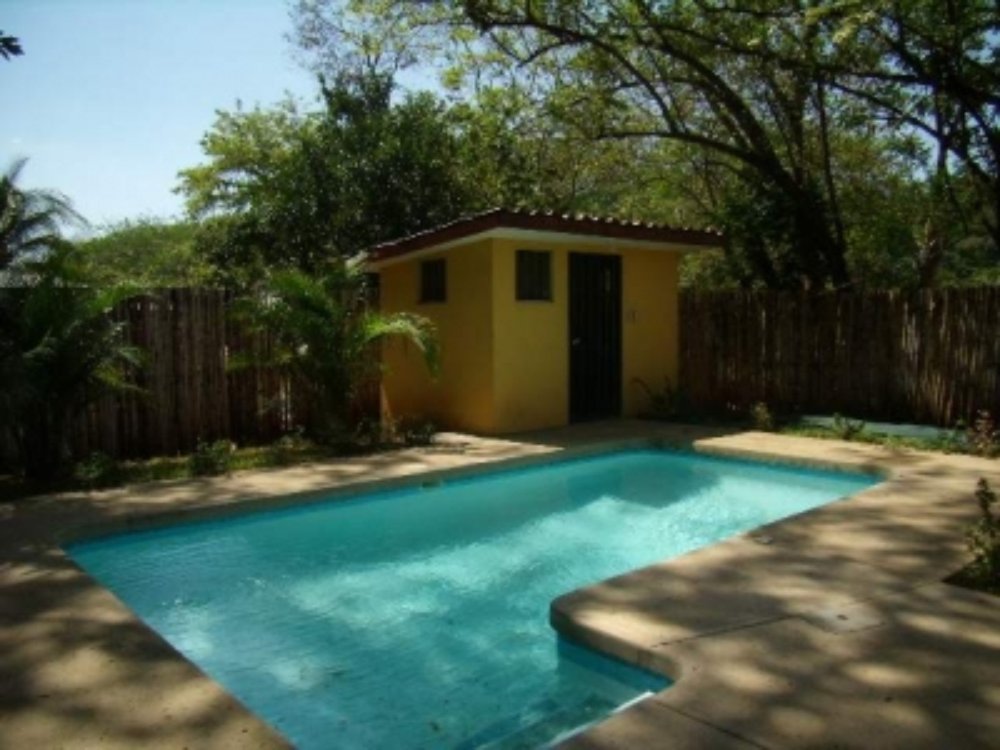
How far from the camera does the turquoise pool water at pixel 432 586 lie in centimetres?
352

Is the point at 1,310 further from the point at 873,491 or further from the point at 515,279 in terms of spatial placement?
the point at 873,491

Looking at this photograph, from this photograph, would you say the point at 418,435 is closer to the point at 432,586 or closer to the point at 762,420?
the point at 432,586

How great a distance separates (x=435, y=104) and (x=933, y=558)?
42.0 ft

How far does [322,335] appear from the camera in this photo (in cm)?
897

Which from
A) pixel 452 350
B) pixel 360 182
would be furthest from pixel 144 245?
pixel 452 350

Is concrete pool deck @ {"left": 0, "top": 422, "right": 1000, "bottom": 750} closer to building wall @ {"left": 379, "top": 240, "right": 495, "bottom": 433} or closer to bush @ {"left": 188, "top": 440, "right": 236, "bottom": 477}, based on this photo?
bush @ {"left": 188, "top": 440, "right": 236, "bottom": 477}

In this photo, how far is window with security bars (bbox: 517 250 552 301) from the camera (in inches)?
403

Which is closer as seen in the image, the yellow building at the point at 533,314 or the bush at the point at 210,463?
the bush at the point at 210,463

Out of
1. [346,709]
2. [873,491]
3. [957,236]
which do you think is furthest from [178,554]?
[957,236]

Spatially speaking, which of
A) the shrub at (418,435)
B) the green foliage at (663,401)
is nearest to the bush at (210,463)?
the shrub at (418,435)

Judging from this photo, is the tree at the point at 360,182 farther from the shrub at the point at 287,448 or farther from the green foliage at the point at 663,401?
the green foliage at the point at 663,401

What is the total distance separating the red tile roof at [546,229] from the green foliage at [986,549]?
229 inches

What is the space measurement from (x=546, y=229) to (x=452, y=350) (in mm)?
2163

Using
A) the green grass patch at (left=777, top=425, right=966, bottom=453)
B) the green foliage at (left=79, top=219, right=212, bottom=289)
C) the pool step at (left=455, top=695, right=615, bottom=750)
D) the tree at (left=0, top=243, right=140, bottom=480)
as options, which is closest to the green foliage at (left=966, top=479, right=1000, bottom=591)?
the pool step at (left=455, top=695, right=615, bottom=750)
